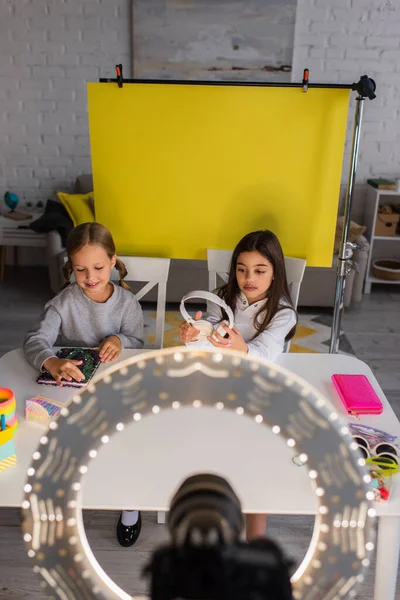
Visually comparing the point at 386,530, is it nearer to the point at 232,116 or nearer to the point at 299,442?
the point at 299,442

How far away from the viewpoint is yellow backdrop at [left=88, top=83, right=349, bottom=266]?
1.87 meters

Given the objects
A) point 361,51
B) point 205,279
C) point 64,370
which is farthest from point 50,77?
point 64,370

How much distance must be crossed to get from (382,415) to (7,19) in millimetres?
3727

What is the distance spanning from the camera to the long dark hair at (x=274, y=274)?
1833 mm

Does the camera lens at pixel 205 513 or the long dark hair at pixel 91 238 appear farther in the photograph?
the long dark hair at pixel 91 238

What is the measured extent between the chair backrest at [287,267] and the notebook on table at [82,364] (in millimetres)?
568

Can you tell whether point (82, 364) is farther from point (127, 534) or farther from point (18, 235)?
point (18, 235)

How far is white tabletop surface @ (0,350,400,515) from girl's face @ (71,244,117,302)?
0.48 meters

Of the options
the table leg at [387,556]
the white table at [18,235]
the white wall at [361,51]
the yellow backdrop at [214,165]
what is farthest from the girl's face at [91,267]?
the white wall at [361,51]

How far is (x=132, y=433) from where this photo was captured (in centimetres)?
129

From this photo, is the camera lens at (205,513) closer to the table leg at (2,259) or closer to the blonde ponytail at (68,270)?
the blonde ponytail at (68,270)

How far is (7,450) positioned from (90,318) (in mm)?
764

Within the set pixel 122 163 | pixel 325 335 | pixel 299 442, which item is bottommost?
pixel 325 335

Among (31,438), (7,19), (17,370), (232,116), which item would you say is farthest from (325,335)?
(7,19)
